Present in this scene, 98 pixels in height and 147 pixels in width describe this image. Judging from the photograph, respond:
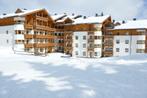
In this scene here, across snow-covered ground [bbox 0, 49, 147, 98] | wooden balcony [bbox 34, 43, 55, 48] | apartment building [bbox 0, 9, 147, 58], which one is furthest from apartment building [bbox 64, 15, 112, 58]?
snow-covered ground [bbox 0, 49, 147, 98]

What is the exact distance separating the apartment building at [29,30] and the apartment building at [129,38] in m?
16.1

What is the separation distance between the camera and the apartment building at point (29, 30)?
43188 millimetres

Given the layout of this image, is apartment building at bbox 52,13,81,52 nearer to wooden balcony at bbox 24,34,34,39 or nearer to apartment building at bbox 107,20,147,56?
apartment building at bbox 107,20,147,56

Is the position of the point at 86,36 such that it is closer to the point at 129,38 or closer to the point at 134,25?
the point at 129,38

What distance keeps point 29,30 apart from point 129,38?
24.7 m

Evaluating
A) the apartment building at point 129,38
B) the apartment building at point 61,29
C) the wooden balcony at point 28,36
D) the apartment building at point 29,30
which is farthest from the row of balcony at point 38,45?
the apartment building at point 129,38

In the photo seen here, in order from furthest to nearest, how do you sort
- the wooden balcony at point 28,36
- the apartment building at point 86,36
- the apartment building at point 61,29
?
the apartment building at point 61,29 → the apartment building at point 86,36 → the wooden balcony at point 28,36

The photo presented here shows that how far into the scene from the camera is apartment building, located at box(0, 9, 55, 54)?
142 ft

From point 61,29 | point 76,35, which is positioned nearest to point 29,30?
point 61,29

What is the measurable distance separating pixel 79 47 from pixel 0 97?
46433 millimetres

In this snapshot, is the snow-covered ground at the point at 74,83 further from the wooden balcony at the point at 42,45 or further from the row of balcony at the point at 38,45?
the wooden balcony at the point at 42,45

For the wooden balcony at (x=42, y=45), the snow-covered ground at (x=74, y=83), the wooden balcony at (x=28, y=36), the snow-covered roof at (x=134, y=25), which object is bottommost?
the snow-covered ground at (x=74, y=83)

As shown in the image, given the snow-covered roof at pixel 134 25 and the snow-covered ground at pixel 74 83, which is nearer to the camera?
the snow-covered ground at pixel 74 83

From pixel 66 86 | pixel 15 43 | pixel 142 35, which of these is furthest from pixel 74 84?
pixel 142 35
